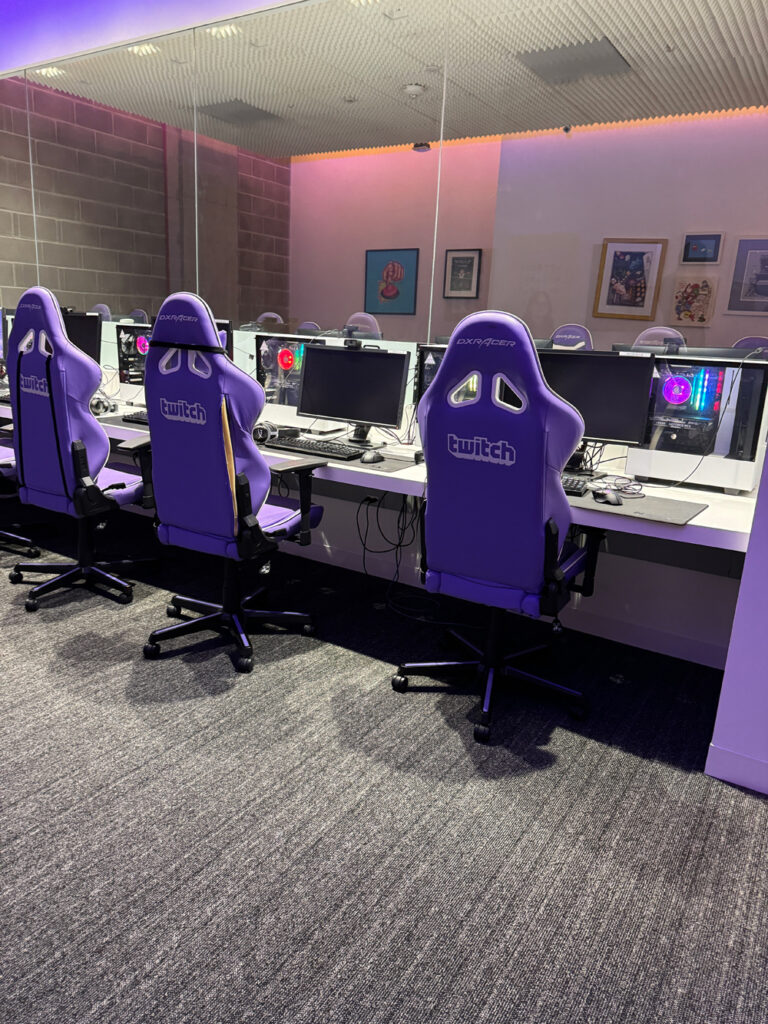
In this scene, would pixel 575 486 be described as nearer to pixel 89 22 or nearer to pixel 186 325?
pixel 186 325

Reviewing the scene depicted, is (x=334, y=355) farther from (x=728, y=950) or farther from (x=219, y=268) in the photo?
(x=219, y=268)

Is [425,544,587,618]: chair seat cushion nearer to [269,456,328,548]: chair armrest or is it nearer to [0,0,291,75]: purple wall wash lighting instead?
[269,456,328,548]: chair armrest

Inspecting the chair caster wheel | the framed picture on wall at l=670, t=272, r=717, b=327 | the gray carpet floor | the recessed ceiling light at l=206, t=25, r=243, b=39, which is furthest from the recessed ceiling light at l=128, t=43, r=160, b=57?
the chair caster wheel

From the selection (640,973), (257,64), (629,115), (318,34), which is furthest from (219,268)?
(640,973)

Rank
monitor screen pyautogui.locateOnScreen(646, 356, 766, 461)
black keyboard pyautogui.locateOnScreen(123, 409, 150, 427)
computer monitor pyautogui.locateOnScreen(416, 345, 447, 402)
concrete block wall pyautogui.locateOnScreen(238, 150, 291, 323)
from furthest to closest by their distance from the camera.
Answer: concrete block wall pyautogui.locateOnScreen(238, 150, 291, 323), black keyboard pyautogui.locateOnScreen(123, 409, 150, 427), computer monitor pyautogui.locateOnScreen(416, 345, 447, 402), monitor screen pyautogui.locateOnScreen(646, 356, 766, 461)

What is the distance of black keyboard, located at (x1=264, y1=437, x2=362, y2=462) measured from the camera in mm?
2833

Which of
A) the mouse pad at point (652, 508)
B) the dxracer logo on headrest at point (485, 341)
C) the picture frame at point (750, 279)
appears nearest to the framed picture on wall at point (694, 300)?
the picture frame at point (750, 279)

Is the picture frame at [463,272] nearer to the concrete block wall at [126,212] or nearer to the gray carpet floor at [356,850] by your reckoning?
the concrete block wall at [126,212]

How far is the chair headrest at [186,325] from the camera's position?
2289 millimetres

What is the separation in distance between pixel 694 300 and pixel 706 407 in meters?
4.33

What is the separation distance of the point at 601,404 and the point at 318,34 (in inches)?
146

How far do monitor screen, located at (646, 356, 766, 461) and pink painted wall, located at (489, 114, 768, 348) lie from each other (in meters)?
3.59

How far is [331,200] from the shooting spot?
7430 mm

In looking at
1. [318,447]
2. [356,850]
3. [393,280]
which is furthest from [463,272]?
[356,850]
